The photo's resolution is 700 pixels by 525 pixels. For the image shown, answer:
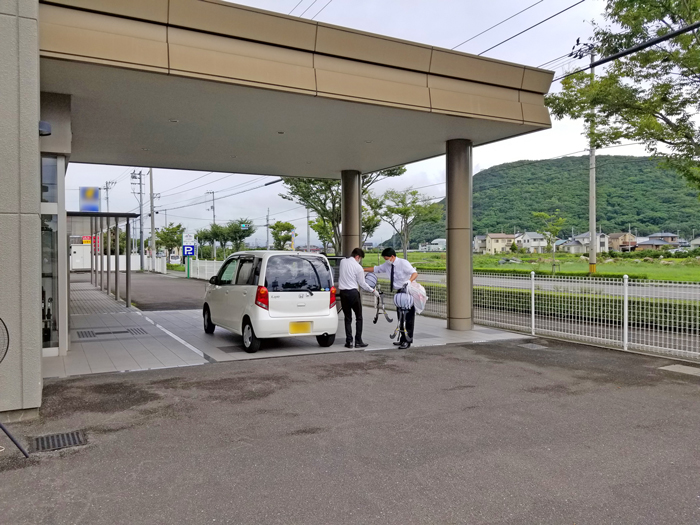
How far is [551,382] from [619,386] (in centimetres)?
77

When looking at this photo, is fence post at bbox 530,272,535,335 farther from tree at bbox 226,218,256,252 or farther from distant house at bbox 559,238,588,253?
distant house at bbox 559,238,588,253

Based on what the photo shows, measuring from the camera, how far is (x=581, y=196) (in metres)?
41.2

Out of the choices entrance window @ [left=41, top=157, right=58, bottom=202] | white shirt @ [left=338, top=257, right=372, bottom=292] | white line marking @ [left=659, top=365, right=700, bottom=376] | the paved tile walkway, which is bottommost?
white line marking @ [left=659, top=365, right=700, bottom=376]

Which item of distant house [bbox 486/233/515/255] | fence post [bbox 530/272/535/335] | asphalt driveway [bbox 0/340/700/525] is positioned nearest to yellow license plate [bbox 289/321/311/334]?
asphalt driveway [bbox 0/340/700/525]

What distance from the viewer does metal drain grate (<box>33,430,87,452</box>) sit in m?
4.22

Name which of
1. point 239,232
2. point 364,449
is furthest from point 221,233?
point 364,449

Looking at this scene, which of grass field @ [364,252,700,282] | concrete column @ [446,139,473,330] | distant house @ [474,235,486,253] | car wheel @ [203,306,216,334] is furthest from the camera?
distant house @ [474,235,486,253]

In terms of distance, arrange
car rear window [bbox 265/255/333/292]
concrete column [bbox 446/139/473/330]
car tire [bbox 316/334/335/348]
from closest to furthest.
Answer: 1. car rear window [bbox 265/255/333/292]
2. car tire [bbox 316/334/335/348]
3. concrete column [bbox 446/139/473/330]

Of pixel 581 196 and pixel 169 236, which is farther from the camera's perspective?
pixel 169 236

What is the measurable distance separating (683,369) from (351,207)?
30.7ft

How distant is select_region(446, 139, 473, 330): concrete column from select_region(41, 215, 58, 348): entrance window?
7157 mm

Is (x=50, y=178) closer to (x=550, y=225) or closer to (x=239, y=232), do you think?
(x=550, y=225)

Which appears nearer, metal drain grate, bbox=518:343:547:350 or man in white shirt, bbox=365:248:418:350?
man in white shirt, bbox=365:248:418:350

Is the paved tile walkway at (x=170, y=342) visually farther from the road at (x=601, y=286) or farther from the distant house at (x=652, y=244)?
the distant house at (x=652, y=244)
